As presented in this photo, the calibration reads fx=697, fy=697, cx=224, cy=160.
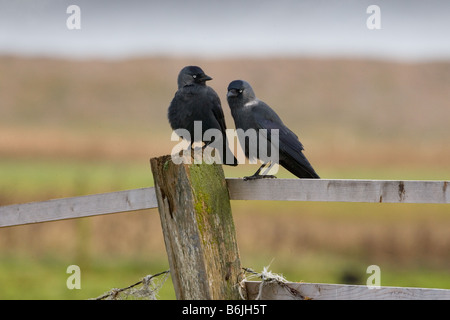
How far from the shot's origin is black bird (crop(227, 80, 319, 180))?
193 inches

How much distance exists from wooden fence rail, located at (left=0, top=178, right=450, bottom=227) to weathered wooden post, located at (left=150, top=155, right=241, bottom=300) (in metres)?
0.18

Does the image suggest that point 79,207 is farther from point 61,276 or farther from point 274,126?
point 61,276

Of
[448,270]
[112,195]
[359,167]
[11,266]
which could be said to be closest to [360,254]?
[448,270]

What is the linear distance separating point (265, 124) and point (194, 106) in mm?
1041

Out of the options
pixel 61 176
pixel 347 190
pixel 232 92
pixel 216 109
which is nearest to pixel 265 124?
pixel 232 92

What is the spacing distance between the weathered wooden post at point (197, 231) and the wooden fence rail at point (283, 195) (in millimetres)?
178

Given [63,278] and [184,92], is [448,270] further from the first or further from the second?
[184,92]

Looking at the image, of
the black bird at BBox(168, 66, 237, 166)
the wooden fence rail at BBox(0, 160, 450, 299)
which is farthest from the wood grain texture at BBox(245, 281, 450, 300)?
the black bird at BBox(168, 66, 237, 166)

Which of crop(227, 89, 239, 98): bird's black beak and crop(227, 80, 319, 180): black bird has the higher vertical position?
crop(227, 89, 239, 98): bird's black beak

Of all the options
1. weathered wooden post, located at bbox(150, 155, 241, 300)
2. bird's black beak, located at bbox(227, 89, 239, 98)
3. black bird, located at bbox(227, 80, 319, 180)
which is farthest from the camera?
bird's black beak, located at bbox(227, 89, 239, 98)

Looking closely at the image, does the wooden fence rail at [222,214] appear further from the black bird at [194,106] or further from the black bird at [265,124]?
the black bird at [194,106]

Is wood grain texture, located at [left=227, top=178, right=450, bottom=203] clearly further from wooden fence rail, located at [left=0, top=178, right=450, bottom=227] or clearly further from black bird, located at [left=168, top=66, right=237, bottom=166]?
black bird, located at [left=168, top=66, right=237, bottom=166]

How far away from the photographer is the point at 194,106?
20.1ft

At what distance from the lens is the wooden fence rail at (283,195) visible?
3318mm
